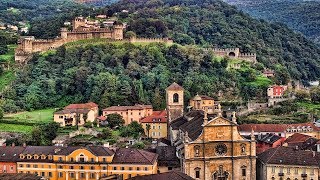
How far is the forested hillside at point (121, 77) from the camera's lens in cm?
9731

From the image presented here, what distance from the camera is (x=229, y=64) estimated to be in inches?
4537

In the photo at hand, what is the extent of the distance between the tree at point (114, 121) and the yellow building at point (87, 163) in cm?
2346

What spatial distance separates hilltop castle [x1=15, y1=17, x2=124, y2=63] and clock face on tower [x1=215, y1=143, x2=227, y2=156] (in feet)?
206

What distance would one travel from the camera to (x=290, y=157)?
57.2m

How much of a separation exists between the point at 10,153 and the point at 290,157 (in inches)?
1136

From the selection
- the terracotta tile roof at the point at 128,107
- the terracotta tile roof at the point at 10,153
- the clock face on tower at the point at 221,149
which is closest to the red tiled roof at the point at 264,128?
the terracotta tile roof at the point at 128,107

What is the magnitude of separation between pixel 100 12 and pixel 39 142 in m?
76.5

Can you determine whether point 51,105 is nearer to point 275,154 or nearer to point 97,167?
point 97,167

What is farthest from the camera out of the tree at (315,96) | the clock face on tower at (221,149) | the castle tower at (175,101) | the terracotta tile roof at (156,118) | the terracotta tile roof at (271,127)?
the tree at (315,96)

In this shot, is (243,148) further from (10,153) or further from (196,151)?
(10,153)

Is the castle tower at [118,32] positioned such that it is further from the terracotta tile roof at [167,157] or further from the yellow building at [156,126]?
the terracotta tile roof at [167,157]

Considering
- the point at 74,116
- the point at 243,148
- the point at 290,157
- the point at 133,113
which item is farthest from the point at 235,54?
the point at 243,148

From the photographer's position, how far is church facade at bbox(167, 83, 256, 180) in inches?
2174

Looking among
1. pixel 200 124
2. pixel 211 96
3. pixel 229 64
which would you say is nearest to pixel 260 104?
pixel 211 96
